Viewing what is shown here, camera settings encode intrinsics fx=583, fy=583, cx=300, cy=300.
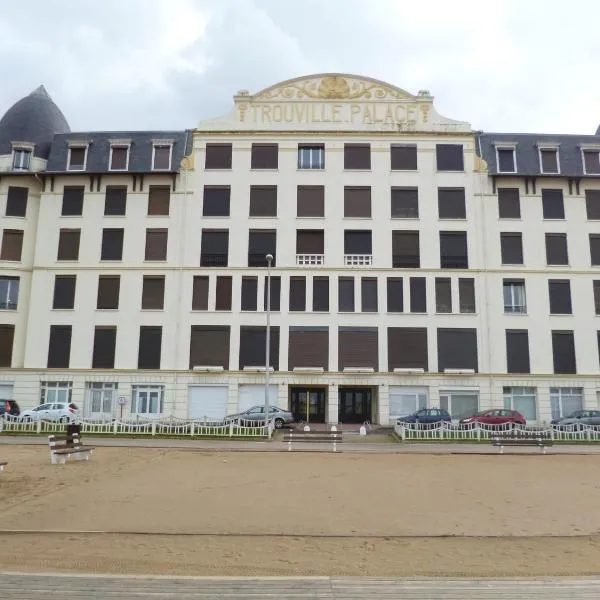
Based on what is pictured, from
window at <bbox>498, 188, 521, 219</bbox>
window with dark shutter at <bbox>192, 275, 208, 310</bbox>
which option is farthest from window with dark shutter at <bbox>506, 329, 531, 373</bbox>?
window with dark shutter at <bbox>192, 275, 208, 310</bbox>

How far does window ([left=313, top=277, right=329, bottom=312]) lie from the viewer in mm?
33844

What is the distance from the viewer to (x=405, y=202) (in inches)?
1385

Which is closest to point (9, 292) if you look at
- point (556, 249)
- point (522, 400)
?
point (522, 400)

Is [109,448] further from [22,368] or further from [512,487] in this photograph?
[22,368]

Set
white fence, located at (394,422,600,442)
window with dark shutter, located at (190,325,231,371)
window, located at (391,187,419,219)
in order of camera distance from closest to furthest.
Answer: white fence, located at (394,422,600,442) < window with dark shutter, located at (190,325,231,371) < window, located at (391,187,419,219)

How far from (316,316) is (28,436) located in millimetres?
16196

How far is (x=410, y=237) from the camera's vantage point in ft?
114

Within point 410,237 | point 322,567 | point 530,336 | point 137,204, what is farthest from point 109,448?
point 530,336

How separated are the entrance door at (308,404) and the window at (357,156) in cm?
1368

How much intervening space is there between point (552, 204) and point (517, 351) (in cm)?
923

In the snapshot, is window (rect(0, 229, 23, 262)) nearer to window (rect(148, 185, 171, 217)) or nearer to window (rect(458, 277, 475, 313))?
window (rect(148, 185, 171, 217))

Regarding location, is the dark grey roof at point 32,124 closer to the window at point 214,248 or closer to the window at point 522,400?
the window at point 214,248

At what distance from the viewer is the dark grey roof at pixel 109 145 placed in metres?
35.8

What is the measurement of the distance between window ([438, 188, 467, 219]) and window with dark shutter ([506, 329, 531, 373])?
7565 millimetres
